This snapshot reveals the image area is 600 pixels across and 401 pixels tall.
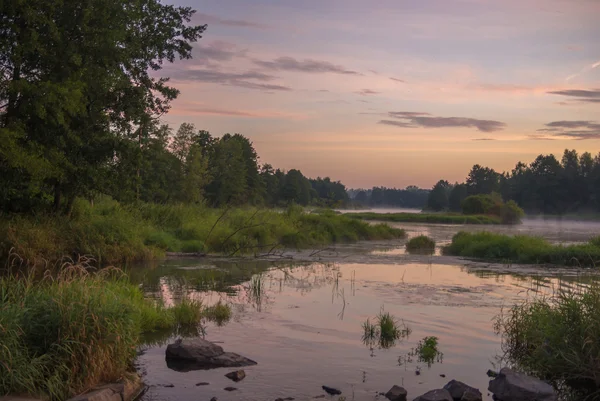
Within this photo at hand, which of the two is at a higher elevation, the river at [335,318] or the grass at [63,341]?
the grass at [63,341]

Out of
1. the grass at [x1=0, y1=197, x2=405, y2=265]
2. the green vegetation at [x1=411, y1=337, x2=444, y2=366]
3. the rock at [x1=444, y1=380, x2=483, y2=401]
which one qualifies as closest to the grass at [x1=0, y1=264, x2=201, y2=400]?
the rock at [x1=444, y1=380, x2=483, y2=401]

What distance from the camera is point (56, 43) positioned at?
21688 mm

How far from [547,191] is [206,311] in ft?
373

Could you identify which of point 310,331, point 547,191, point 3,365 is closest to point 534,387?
point 310,331

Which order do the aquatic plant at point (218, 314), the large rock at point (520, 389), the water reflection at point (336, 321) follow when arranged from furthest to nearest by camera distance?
the aquatic plant at point (218, 314)
the water reflection at point (336, 321)
the large rock at point (520, 389)

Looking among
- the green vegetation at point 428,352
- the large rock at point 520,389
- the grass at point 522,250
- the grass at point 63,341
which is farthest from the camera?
the grass at point 522,250

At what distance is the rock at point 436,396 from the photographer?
777cm

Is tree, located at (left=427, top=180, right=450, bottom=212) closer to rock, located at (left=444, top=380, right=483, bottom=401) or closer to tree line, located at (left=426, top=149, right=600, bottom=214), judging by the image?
tree line, located at (left=426, top=149, right=600, bottom=214)

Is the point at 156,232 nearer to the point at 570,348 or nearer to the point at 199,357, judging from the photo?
the point at 199,357

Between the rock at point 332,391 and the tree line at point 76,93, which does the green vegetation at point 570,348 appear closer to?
the rock at point 332,391

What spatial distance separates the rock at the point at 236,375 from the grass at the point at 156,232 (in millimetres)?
10917

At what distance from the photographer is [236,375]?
9.02m

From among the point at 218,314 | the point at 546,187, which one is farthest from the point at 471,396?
the point at 546,187

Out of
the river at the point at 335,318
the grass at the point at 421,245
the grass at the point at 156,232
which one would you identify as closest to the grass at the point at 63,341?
the river at the point at 335,318
